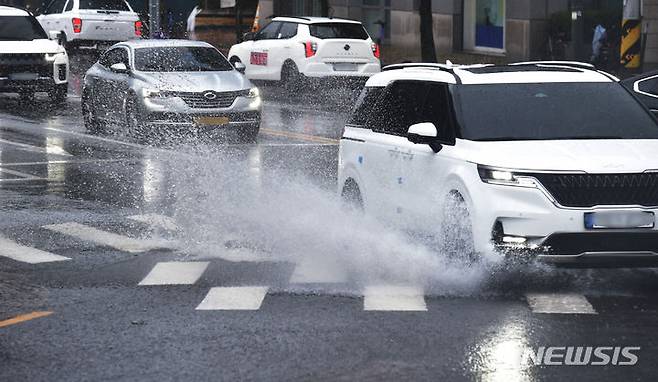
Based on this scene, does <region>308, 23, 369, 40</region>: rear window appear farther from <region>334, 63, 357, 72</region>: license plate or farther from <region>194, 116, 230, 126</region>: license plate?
<region>194, 116, 230, 126</region>: license plate

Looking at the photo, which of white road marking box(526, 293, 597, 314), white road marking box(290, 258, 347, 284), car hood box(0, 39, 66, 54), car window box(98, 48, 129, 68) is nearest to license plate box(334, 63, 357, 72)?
car hood box(0, 39, 66, 54)

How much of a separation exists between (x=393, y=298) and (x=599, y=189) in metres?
1.66

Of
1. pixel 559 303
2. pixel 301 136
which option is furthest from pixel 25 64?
pixel 559 303

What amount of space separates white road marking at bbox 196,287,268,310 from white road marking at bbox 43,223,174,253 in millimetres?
2227

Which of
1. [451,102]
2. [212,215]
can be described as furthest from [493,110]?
[212,215]

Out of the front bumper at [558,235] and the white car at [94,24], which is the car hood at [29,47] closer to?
the white car at [94,24]

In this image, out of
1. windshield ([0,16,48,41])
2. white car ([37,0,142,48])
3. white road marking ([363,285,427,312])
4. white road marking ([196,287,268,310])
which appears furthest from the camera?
white car ([37,0,142,48])

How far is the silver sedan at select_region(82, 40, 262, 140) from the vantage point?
22531mm

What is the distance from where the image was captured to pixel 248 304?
10344 millimetres

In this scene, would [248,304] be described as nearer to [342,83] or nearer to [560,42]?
[342,83]

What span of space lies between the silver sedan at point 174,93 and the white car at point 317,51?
25.9ft

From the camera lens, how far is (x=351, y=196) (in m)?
13.5

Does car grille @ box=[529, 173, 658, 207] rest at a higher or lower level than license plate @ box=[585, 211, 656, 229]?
higher

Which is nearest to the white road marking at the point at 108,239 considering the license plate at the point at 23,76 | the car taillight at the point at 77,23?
the license plate at the point at 23,76
